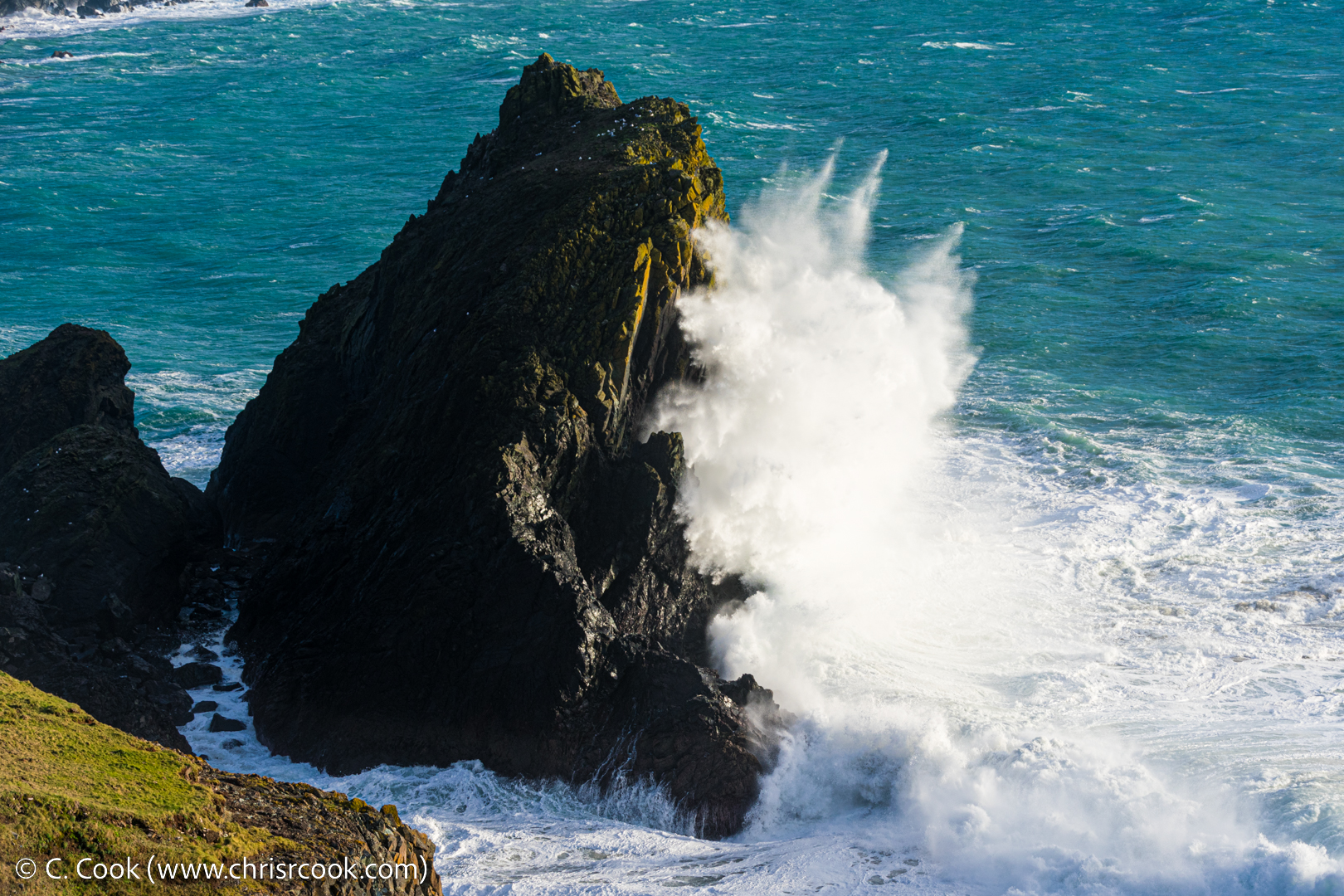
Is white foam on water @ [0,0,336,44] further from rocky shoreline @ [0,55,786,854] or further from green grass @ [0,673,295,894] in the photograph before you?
green grass @ [0,673,295,894]

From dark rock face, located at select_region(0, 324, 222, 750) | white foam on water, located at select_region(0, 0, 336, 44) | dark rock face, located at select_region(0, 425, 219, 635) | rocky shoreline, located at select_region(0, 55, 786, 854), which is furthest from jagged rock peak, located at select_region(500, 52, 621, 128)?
white foam on water, located at select_region(0, 0, 336, 44)

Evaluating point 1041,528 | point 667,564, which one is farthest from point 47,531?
point 1041,528

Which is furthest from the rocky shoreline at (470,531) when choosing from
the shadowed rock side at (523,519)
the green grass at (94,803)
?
the green grass at (94,803)

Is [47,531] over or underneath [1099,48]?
underneath

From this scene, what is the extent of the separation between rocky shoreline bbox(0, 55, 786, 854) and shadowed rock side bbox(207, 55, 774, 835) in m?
0.04

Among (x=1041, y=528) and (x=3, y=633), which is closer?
(x=3, y=633)

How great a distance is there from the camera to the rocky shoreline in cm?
1459

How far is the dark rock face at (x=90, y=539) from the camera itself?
560 inches

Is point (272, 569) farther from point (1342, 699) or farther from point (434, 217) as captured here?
point (1342, 699)

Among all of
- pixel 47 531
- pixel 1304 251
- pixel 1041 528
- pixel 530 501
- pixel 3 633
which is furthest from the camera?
pixel 1304 251

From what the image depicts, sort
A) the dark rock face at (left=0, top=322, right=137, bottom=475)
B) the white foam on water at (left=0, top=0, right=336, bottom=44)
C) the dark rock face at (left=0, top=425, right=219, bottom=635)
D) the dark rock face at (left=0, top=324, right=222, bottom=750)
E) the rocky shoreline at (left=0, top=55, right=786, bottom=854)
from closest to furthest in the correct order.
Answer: the dark rock face at (left=0, top=324, right=222, bottom=750), the rocky shoreline at (left=0, top=55, right=786, bottom=854), the dark rock face at (left=0, top=425, right=219, bottom=635), the dark rock face at (left=0, top=322, right=137, bottom=475), the white foam on water at (left=0, top=0, right=336, bottom=44)

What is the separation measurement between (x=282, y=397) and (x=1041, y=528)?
15.2 m

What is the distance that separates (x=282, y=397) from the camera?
824 inches

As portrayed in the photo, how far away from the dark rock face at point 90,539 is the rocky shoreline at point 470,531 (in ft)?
0.14
